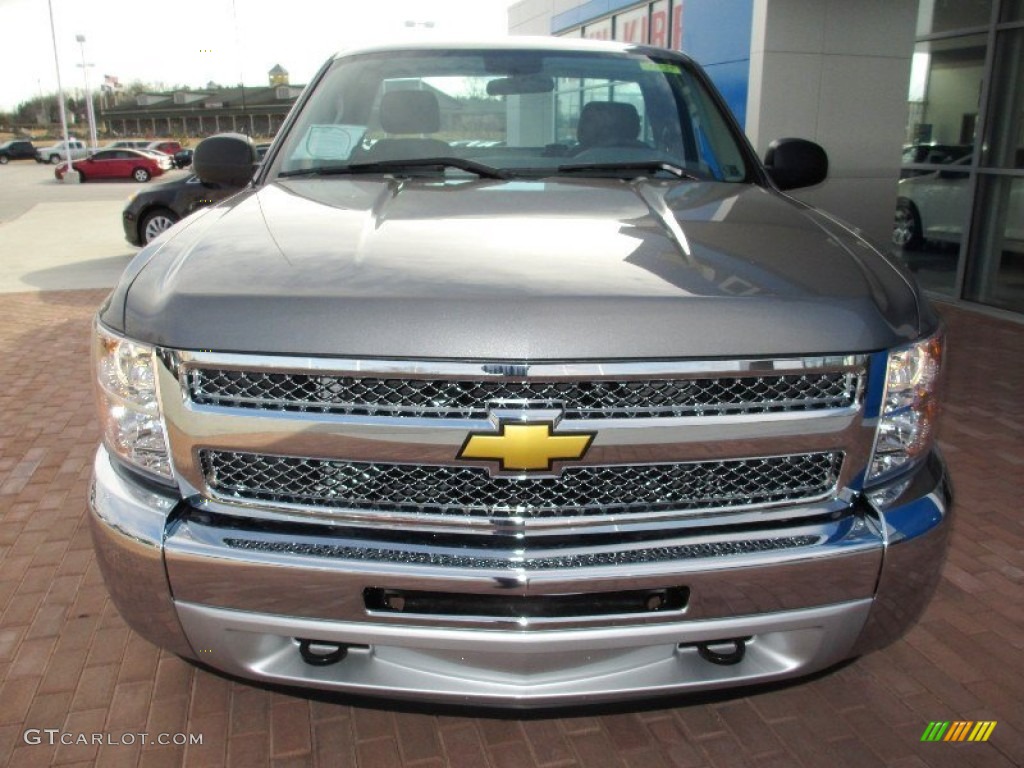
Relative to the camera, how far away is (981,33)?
8188 millimetres

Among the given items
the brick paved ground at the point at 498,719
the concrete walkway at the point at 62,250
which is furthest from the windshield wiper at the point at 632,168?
the concrete walkway at the point at 62,250

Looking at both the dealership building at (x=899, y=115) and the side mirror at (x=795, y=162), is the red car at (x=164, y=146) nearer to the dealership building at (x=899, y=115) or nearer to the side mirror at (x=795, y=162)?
the dealership building at (x=899, y=115)

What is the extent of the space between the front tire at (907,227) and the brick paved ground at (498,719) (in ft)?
21.5

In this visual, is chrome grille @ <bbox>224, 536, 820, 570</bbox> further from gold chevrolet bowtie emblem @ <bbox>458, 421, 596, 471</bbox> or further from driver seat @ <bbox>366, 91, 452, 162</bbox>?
Answer: driver seat @ <bbox>366, 91, 452, 162</bbox>

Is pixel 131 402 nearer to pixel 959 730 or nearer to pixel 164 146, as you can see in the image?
pixel 959 730

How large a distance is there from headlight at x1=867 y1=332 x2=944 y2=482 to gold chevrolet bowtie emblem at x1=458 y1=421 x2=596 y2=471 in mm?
700

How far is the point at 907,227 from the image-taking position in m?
9.58

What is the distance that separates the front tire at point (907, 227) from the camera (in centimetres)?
944

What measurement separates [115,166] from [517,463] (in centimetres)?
3956

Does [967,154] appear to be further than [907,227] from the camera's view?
No

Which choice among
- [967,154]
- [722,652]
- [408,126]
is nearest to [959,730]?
[722,652]

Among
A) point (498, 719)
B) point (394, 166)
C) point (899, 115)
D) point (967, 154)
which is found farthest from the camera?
point (899, 115)

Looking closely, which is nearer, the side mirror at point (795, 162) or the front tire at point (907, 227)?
the side mirror at point (795, 162)

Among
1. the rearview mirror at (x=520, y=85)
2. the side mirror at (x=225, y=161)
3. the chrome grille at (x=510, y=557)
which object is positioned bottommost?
the chrome grille at (x=510, y=557)
